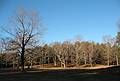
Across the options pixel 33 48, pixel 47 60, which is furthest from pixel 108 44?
pixel 33 48

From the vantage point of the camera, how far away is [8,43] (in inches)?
1585

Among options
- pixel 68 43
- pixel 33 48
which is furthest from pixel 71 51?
pixel 33 48

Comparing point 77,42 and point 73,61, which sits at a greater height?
point 77,42

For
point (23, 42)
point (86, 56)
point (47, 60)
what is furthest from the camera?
point (47, 60)

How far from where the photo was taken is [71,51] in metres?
100

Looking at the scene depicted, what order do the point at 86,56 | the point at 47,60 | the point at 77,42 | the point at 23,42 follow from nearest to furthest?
1. the point at 23,42
2. the point at 77,42
3. the point at 86,56
4. the point at 47,60

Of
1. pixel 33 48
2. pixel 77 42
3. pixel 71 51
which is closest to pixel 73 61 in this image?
pixel 71 51

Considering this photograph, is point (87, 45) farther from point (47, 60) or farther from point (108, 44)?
point (47, 60)

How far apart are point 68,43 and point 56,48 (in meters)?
5.28

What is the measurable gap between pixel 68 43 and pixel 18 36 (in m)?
59.7

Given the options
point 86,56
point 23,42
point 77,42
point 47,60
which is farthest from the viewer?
point 47,60

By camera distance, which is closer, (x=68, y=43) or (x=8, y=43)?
(x=8, y=43)

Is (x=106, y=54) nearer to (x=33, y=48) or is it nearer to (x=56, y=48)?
(x=56, y=48)

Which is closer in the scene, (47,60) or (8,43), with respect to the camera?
(8,43)
